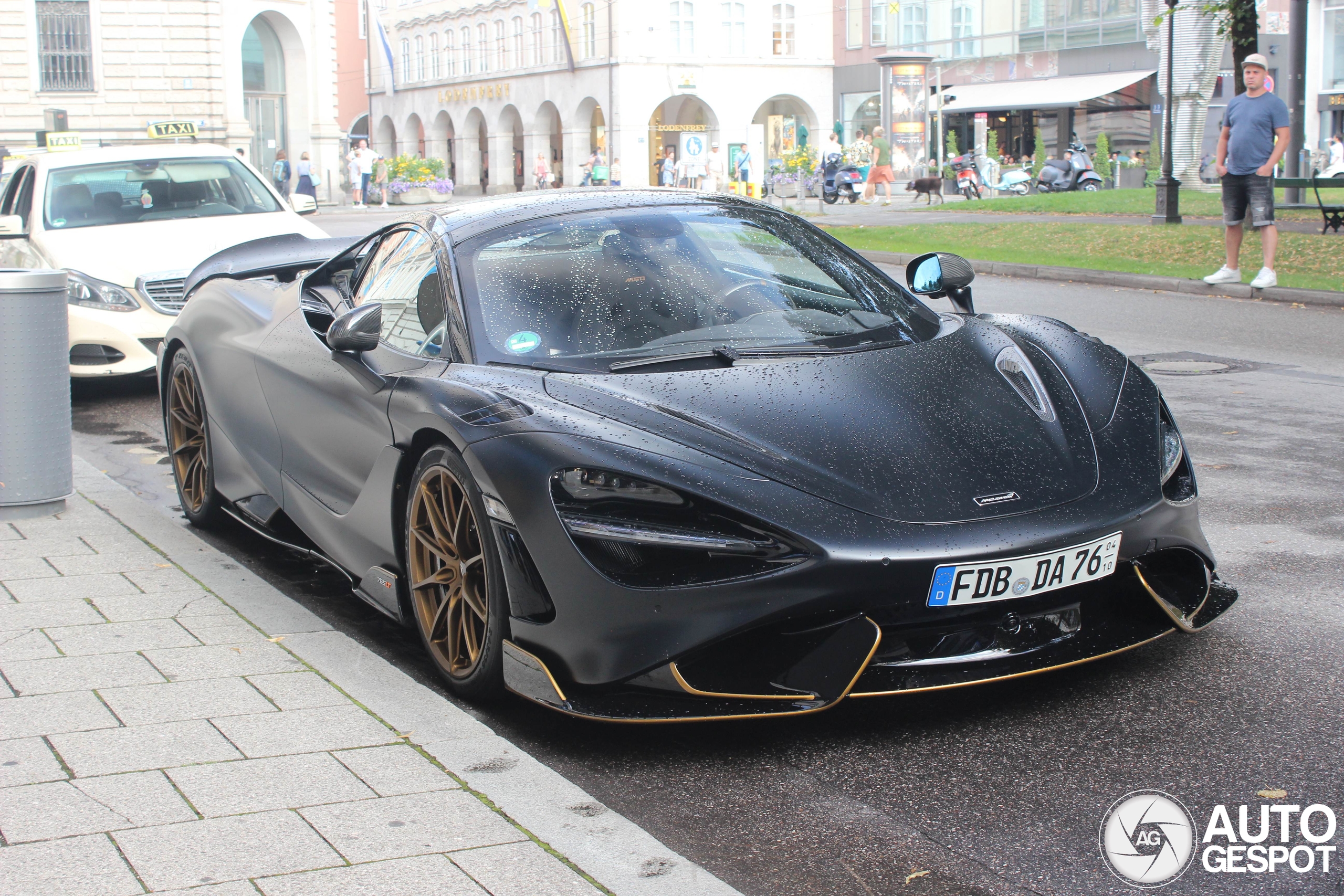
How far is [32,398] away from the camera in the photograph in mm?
5906

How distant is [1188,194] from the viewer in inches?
1061

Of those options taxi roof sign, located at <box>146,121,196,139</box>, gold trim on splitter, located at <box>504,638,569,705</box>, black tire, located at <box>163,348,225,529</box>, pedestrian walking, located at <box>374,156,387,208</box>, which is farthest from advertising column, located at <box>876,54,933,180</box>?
gold trim on splitter, located at <box>504,638,569,705</box>

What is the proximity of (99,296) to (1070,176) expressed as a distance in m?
32.6

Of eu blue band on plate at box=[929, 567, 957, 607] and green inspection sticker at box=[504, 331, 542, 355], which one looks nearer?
eu blue band on plate at box=[929, 567, 957, 607]

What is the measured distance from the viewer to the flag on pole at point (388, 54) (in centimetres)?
6856

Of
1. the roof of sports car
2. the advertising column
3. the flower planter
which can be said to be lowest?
the roof of sports car

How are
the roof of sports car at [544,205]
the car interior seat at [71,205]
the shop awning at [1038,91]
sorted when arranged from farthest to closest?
the shop awning at [1038,91] < the car interior seat at [71,205] < the roof of sports car at [544,205]

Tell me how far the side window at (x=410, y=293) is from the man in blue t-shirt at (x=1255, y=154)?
1000 cm

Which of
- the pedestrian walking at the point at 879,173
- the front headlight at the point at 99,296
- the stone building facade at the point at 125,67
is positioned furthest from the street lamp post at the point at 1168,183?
the stone building facade at the point at 125,67

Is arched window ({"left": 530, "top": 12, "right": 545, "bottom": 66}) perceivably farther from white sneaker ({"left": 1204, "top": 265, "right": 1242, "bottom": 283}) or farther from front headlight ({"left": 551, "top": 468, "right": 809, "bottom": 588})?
front headlight ({"left": 551, "top": 468, "right": 809, "bottom": 588})

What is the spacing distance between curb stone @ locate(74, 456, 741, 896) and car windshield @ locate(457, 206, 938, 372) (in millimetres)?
955

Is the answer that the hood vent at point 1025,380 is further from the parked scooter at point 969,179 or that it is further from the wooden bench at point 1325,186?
the parked scooter at point 969,179

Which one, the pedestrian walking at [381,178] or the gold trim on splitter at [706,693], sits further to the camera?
the pedestrian walking at [381,178]

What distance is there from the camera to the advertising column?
44.0 m
